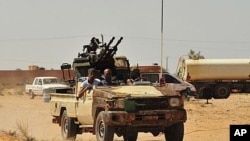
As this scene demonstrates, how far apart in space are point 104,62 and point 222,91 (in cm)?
2401

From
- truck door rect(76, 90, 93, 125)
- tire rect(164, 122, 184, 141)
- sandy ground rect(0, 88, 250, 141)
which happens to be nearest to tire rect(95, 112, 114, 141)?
truck door rect(76, 90, 93, 125)

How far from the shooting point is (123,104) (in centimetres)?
1165

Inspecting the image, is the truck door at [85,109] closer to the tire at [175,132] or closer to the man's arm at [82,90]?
the man's arm at [82,90]

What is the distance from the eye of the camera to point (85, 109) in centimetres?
1334

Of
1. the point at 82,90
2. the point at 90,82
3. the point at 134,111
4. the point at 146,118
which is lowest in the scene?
the point at 146,118

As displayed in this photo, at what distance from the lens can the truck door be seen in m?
13.0

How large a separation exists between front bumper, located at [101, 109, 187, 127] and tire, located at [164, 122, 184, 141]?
0.43 metres

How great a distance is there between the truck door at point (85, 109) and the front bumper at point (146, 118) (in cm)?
133

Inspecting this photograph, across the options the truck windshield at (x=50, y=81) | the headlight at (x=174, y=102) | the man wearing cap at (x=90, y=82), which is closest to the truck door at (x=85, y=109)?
the man wearing cap at (x=90, y=82)

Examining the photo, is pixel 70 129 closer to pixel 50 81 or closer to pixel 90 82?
pixel 90 82

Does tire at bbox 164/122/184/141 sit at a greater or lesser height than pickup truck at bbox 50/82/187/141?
lesser

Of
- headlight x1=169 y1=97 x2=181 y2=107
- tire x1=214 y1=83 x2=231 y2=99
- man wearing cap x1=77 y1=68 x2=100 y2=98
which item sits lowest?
tire x1=214 y1=83 x2=231 y2=99

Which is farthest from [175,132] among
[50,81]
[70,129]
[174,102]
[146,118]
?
[50,81]

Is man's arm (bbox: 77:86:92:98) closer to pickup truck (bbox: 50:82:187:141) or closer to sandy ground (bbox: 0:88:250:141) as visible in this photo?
pickup truck (bbox: 50:82:187:141)
